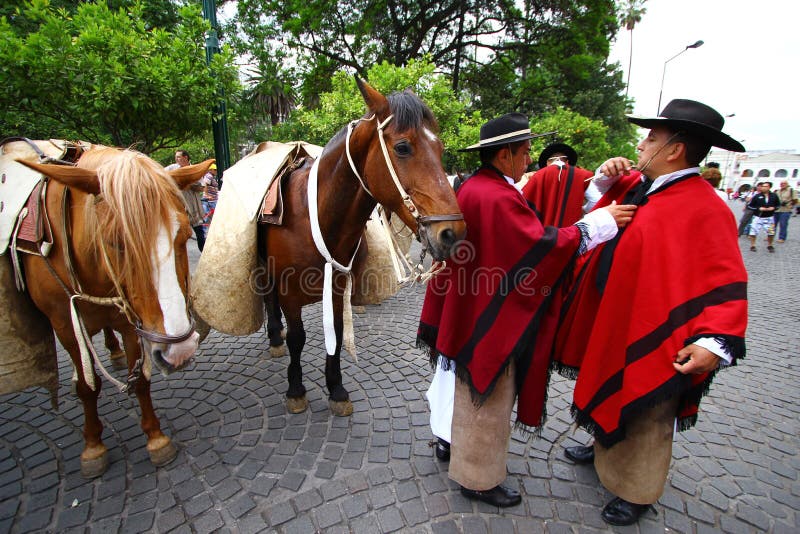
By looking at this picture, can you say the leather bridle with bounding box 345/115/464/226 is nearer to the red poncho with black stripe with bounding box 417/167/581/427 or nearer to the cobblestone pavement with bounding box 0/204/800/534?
the red poncho with black stripe with bounding box 417/167/581/427

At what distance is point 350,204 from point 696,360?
208 centimetres

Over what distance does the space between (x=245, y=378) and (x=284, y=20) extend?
15987 millimetres

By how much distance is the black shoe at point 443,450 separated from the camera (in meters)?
2.53

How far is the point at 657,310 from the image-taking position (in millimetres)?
1707

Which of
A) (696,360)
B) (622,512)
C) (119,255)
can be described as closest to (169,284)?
(119,255)

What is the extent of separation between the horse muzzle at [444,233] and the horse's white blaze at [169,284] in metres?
1.37

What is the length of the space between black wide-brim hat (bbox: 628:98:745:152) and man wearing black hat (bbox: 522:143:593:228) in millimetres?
844

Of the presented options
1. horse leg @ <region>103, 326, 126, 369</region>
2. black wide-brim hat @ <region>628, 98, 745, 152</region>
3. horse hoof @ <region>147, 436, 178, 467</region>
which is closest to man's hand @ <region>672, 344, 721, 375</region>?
black wide-brim hat @ <region>628, 98, 745, 152</region>

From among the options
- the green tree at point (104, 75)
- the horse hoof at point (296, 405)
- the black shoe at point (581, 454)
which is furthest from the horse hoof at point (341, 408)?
the green tree at point (104, 75)

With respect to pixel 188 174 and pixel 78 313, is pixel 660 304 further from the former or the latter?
pixel 78 313

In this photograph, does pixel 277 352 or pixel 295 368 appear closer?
pixel 295 368

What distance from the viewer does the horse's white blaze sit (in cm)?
185

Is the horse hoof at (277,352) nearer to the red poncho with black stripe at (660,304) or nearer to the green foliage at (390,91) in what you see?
the red poncho with black stripe at (660,304)

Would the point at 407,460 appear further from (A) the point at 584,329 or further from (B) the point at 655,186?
(B) the point at 655,186
